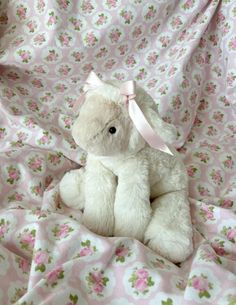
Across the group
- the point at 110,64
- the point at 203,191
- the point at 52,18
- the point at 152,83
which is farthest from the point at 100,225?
the point at 52,18

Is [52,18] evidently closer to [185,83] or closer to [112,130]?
[185,83]

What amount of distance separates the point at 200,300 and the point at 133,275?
0.13 m

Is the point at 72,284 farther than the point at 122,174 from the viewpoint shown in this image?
No

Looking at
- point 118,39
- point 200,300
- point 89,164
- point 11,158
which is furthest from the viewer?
point 118,39

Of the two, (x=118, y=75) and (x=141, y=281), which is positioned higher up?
(x=118, y=75)

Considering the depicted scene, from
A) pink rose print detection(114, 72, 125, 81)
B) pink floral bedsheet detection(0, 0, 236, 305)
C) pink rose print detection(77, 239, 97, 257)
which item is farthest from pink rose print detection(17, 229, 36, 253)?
pink rose print detection(114, 72, 125, 81)

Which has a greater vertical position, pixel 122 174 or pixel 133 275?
pixel 122 174

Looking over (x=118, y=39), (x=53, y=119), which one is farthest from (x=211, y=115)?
(x=53, y=119)

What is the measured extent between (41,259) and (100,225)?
0.16m

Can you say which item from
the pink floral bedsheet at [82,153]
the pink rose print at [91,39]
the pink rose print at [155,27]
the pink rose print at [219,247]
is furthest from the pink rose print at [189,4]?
the pink rose print at [219,247]

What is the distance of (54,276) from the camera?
71cm

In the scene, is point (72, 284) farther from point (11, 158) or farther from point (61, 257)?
point (11, 158)

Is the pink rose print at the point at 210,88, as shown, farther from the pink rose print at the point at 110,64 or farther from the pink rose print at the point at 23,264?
the pink rose print at the point at 23,264

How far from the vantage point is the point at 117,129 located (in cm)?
80
